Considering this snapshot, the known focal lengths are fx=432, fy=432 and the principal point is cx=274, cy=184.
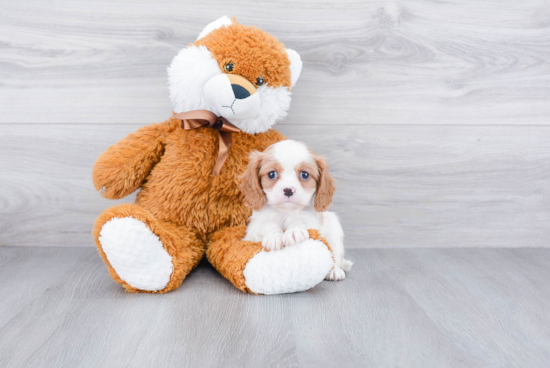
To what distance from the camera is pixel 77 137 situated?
4.18 ft

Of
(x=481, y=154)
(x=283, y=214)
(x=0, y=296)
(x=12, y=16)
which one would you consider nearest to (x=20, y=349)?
(x=0, y=296)

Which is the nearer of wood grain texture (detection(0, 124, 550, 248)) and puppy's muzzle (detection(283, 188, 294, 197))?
puppy's muzzle (detection(283, 188, 294, 197))

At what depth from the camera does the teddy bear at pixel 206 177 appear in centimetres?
91

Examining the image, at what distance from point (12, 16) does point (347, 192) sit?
109cm

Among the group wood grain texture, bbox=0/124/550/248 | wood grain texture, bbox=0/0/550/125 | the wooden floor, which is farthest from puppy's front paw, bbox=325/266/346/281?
wood grain texture, bbox=0/0/550/125

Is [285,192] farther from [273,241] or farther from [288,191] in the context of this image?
[273,241]

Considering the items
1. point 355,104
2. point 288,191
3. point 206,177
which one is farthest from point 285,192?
point 355,104

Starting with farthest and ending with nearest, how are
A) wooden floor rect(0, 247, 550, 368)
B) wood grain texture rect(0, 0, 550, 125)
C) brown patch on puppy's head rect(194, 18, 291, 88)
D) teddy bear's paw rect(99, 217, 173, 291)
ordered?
wood grain texture rect(0, 0, 550, 125)
brown patch on puppy's head rect(194, 18, 291, 88)
teddy bear's paw rect(99, 217, 173, 291)
wooden floor rect(0, 247, 550, 368)

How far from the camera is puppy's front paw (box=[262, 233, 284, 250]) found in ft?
3.03

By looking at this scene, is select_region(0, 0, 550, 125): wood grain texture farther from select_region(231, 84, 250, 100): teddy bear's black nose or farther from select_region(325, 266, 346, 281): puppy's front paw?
select_region(325, 266, 346, 281): puppy's front paw

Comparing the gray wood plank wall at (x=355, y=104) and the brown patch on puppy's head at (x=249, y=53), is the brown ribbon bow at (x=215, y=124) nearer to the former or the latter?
the brown patch on puppy's head at (x=249, y=53)

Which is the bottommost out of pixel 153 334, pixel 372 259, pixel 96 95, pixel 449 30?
pixel 372 259

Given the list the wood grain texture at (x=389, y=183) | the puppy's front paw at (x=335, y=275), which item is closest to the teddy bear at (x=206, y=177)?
the puppy's front paw at (x=335, y=275)

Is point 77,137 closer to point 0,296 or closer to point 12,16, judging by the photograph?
point 12,16
